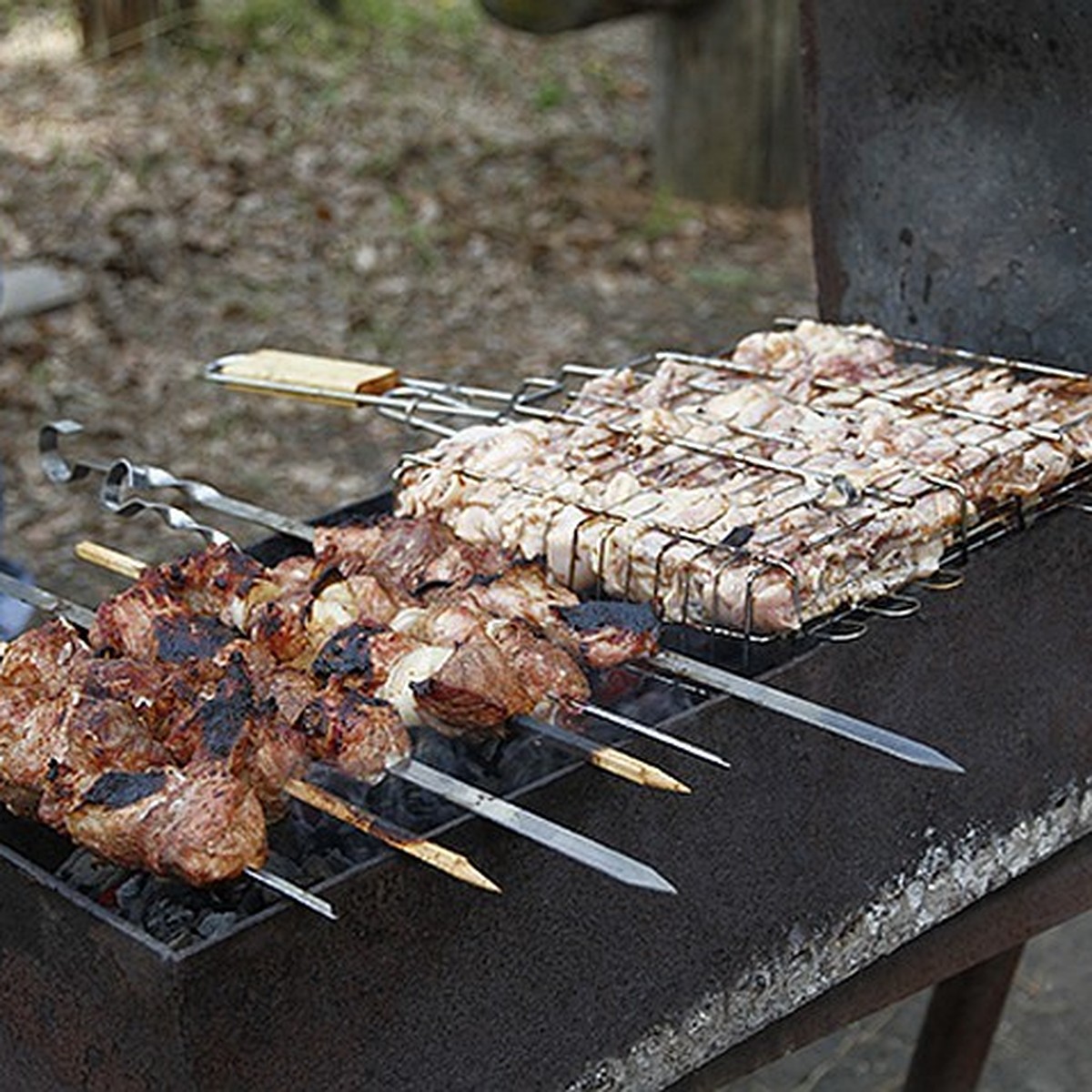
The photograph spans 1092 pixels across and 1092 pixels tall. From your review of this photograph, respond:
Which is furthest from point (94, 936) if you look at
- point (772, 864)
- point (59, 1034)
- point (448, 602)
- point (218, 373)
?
point (218, 373)

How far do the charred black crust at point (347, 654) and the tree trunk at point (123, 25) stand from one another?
30.0 feet

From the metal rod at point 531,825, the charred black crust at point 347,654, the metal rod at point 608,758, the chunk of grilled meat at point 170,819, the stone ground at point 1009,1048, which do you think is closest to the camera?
the metal rod at point 531,825

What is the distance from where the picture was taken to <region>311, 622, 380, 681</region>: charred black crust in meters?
2.22

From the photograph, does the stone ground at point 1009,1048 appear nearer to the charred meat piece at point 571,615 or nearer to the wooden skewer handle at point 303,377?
the wooden skewer handle at point 303,377

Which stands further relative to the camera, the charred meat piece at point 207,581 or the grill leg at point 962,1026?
the grill leg at point 962,1026

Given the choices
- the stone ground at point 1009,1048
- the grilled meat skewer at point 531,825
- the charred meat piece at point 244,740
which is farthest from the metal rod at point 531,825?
the stone ground at point 1009,1048

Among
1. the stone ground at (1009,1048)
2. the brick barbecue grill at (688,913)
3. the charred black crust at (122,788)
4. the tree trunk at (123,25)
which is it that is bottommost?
the stone ground at (1009,1048)

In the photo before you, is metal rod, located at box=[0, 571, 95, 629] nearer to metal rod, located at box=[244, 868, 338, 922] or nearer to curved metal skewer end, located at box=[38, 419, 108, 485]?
curved metal skewer end, located at box=[38, 419, 108, 485]

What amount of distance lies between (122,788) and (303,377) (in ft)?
4.06

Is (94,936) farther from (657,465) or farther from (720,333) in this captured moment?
(720,333)

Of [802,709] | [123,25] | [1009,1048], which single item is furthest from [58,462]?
[123,25]

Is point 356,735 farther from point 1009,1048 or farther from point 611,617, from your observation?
point 1009,1048

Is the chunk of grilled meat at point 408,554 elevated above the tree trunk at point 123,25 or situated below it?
above

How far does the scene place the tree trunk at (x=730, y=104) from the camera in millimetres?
8656
